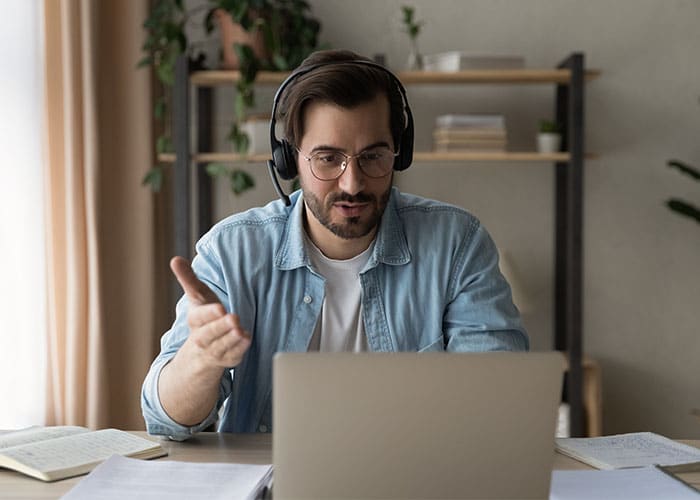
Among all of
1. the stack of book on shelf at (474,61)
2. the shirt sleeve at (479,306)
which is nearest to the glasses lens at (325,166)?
the shirt sleeve at (479,306)

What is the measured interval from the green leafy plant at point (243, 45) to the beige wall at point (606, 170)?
25 centimetres

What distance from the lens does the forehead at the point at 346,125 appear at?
153cm

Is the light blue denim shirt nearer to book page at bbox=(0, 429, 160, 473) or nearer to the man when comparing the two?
the man

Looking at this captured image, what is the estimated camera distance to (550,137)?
9.83 ft

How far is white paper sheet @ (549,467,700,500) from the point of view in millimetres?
1126

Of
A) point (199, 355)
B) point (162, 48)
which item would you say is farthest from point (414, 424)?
point (162, 48)

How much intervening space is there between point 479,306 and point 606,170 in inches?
73.9

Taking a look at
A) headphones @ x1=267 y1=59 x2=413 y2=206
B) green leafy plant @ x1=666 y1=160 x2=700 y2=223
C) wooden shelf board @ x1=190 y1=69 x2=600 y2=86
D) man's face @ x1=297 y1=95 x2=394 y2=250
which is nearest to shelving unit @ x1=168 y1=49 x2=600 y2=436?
wooden shelf board @ x1=190 y1=69 x2=600 y2=86

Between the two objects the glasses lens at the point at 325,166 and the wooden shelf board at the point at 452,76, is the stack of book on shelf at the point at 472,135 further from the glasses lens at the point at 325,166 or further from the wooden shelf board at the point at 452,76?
the glasses lens at the point at 325,166

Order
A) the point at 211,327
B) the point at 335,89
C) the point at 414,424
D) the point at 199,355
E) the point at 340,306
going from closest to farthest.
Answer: the point at 414,424
the point at 211,327
the point at 199,355
the point at 335,89
the point at 340,306

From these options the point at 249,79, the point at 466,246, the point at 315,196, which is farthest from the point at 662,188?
the point at 315,196

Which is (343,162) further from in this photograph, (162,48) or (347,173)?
(162,48)

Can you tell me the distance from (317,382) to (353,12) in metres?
2.57

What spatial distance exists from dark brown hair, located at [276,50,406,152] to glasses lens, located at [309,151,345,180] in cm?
6
